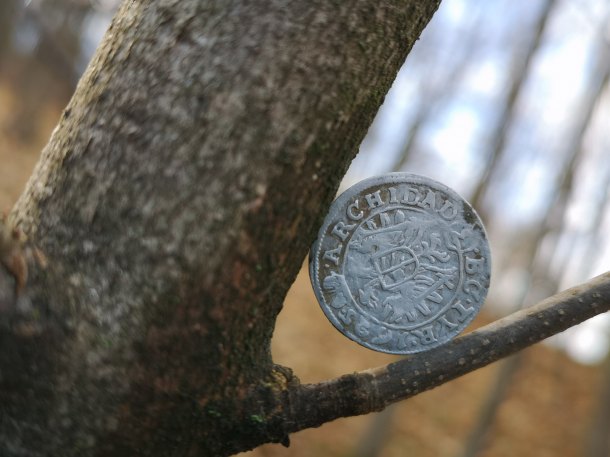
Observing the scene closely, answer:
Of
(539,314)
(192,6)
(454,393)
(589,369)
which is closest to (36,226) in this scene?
(192,6)

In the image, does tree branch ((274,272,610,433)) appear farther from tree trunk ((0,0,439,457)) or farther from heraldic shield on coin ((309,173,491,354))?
tree trunk ((0,0,439,457))

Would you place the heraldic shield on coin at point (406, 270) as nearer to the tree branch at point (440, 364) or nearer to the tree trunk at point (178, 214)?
the tree branch at point (440, 364)

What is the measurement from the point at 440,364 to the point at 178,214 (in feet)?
2.76

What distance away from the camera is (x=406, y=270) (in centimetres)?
171

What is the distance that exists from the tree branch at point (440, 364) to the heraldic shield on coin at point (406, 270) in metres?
0.09

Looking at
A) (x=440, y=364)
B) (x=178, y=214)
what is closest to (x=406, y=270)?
(x=440, y=364)

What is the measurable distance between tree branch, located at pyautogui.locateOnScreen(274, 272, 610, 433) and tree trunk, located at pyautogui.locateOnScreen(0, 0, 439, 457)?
0.87 feet

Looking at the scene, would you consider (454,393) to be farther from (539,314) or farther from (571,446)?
(539,314)

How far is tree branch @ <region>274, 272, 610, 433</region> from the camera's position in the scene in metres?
1.53

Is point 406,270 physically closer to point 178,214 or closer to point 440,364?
point 440,364

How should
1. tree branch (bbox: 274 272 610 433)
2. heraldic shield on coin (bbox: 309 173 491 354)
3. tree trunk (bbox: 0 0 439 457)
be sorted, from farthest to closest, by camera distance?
heraldic shield on coin (bbox: 309 173 491 354) < tree branch (bbox: 274 272 610 433) < tree trunk (bbox: 0 0 439 457)

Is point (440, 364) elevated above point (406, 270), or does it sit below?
below

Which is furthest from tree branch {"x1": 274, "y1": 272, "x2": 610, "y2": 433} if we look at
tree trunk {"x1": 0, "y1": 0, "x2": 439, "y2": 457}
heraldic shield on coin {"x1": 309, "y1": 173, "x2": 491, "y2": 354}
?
tree trunk {"x1": 0, "y1": 0, "x2": 439, "y2": 457}

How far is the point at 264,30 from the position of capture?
1.27 meters
